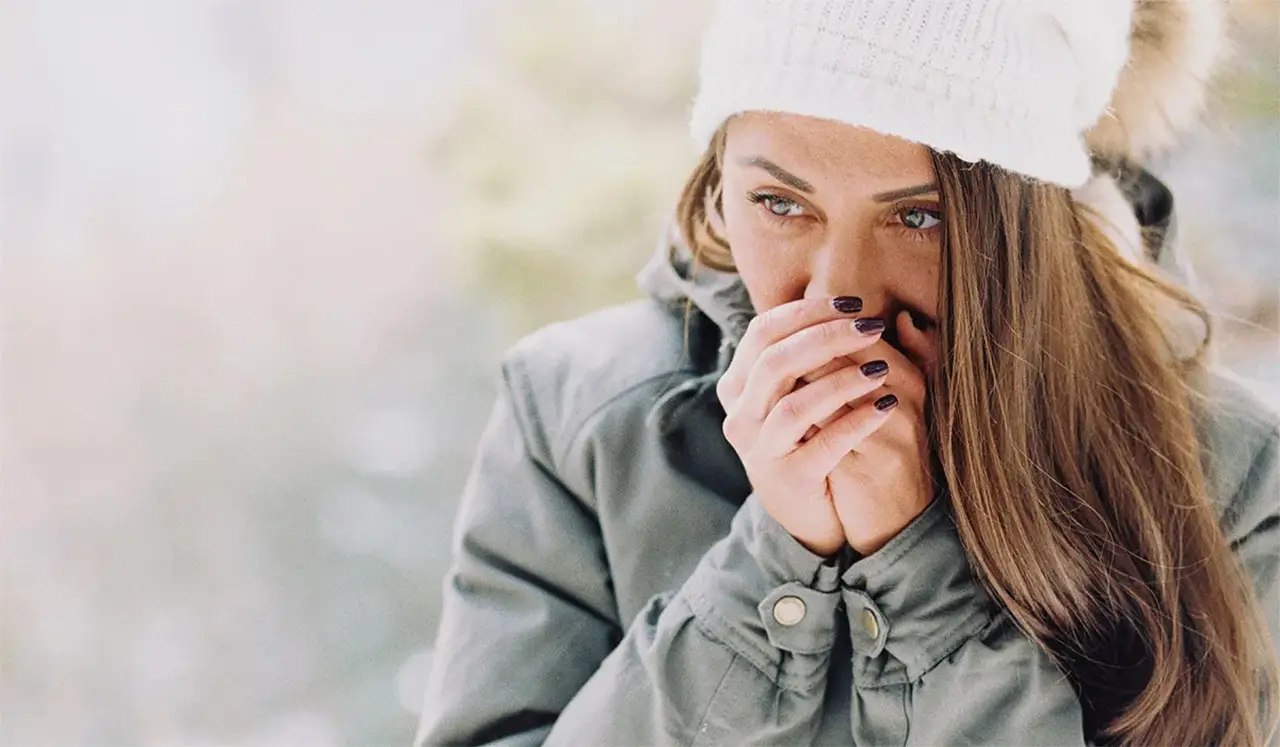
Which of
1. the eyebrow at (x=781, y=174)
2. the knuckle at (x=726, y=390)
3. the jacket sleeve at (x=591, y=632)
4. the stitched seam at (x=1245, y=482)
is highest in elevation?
the eyebrow at (x=781, y=174)

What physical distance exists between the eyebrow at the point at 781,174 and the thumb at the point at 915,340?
5.1 inches

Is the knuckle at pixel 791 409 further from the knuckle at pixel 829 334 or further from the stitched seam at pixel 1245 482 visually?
the stitched seam at pixel 1245 482

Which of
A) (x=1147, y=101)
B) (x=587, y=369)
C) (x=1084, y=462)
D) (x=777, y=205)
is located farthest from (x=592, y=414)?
(x=1147, y=101)

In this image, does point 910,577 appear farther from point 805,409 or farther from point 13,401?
point 13,401

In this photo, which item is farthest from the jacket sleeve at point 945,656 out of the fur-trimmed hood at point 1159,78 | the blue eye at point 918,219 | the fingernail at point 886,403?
the fur-trimmed hood at point 1159,78

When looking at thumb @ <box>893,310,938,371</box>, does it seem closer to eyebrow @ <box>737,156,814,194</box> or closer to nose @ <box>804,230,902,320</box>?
nose @ <box>804,230,902,320</box>

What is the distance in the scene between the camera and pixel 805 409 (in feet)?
2.92

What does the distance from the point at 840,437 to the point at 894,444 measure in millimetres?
61

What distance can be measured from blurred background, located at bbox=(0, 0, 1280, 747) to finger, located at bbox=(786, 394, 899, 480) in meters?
0.46

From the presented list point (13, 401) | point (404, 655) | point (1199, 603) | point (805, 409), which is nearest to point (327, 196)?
point (13, 401)

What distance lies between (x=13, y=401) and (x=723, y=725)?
798 millimetres

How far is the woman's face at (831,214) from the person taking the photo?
87 cm

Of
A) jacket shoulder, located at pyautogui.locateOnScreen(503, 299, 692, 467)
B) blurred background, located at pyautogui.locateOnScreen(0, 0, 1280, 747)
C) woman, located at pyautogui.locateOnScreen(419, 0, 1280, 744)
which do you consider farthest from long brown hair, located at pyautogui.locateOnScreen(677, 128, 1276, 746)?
blurred background, located at pyautogui.locateOnScreen(0, 0, 1280, 747)

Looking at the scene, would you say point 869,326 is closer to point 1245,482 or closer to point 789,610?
point 789,610
